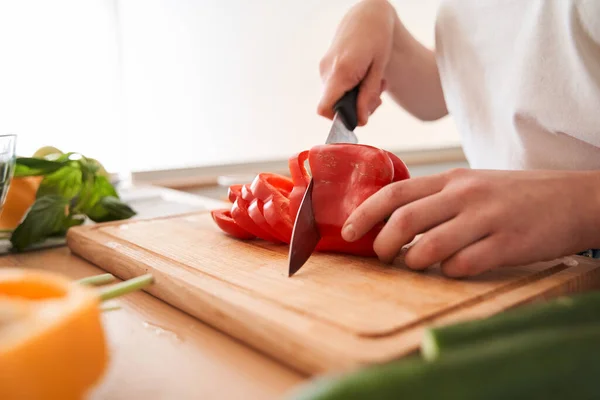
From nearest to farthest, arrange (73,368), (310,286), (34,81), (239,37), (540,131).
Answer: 1. (73,368)
2. (310,286)
3. (540,131)
4. (34,81)
5. (239,37)

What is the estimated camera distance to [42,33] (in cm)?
185

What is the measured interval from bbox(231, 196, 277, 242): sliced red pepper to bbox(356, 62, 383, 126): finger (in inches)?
12.5

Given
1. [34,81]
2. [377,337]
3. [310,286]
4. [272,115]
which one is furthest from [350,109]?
[272,115]

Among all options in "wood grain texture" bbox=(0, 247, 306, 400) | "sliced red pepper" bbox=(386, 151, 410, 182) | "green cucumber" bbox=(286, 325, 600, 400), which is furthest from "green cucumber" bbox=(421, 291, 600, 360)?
"sliced red pepper" bbox=(386, 151, 410, 182)

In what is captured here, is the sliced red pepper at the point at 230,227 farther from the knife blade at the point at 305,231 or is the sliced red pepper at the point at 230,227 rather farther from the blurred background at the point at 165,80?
the blurred background at the point at 165,80

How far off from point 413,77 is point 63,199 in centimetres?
92

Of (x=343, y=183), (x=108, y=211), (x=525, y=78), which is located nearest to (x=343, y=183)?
(x=343, y=183)

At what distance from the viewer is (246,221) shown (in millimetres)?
985

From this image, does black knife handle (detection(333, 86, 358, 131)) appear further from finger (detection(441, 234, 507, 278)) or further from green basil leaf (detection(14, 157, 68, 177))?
green basil leaf (detection(14, 157, 68, 177))

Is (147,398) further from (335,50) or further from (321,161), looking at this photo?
(335,50)

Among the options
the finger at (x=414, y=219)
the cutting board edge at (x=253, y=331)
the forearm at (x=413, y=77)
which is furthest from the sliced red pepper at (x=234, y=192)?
the forearm at (x=413, y=77)

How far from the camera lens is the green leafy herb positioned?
1.02 metres

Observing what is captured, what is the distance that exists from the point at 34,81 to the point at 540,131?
1.56m

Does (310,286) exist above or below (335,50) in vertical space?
below
